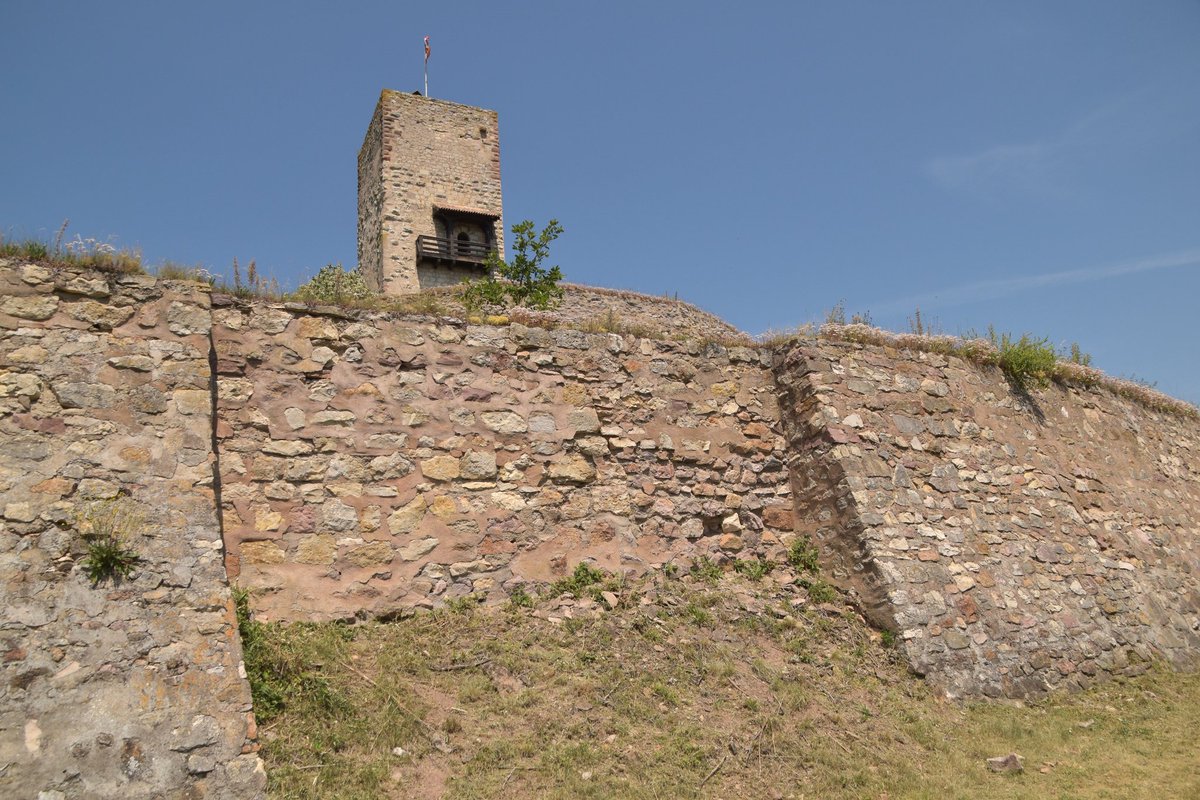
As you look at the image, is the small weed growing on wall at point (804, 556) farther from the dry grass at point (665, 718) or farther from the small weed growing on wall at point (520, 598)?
the small weed growing on wall at point (520, 598)

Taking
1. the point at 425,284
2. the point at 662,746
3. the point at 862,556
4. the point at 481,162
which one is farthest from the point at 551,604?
the point at 481,162

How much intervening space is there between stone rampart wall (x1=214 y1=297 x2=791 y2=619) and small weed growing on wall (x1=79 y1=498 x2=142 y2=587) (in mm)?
1140

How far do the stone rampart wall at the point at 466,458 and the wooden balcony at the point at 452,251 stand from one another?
17263 millimetres

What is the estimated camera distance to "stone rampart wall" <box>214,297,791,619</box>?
6816 millimetres

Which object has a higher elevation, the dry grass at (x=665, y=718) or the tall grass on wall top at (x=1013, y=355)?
the tall grass on wall top at (x=1013, y=355)

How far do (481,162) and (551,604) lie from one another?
22532 millimetres

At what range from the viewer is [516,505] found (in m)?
7.75

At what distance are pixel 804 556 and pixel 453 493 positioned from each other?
3.75 metres

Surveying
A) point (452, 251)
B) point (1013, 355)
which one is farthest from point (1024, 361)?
point (452, 251)

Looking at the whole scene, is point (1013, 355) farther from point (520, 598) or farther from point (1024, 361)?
point (520, 598)

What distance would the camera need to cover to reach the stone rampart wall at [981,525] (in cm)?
820

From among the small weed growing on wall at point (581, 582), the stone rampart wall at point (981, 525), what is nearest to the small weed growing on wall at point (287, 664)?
the small weed growing on wall at point (581, 582)

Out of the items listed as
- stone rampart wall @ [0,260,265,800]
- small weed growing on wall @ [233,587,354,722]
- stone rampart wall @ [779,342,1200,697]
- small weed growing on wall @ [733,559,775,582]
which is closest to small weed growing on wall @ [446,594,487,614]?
small weed growing on wall @ [233,587,354,722]

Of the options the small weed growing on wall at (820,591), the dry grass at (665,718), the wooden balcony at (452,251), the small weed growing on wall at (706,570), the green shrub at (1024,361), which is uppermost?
the wooden balcony at (452,251)
